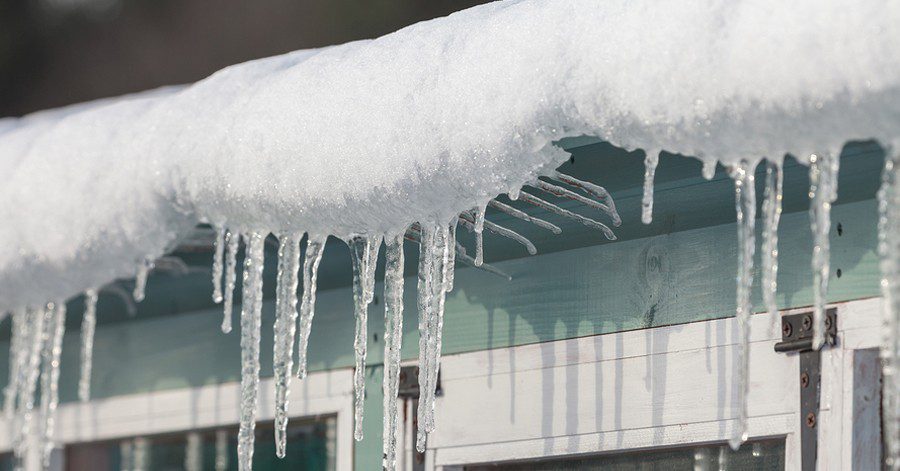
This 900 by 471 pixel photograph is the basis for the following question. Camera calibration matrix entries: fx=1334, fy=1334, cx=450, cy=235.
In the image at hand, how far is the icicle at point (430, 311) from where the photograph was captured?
10.5ft

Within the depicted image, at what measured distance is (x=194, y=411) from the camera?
455cm

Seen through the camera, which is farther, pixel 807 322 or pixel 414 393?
pixel 414 393

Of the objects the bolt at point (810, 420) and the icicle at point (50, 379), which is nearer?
the bolt at point (810, 420)

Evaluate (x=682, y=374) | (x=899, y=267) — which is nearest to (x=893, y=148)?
(x=899, y=267)

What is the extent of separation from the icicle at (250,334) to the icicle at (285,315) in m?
0.06

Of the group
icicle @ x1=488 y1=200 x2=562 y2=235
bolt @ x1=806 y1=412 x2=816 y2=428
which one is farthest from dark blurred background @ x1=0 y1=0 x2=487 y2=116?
bolt @ x1=806 y1=412 x2=816 y2=428

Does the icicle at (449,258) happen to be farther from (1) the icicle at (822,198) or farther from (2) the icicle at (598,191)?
(1) the icicle at (822,198)

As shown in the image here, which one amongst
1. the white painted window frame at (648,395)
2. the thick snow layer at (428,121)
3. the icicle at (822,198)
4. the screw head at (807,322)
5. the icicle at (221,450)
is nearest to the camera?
the thick snow layer at (428,121)

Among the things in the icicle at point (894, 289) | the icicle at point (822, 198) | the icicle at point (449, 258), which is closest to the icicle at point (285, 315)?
the icicle at point (449, 258)

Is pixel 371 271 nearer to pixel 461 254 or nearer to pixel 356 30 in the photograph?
pixel 461 254

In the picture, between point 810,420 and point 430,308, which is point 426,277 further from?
point 810,420

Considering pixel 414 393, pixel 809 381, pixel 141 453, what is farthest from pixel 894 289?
pixel 141 453

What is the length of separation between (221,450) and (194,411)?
0.16 meters

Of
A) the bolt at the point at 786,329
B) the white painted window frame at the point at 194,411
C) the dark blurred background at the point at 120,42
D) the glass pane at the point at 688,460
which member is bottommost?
the glass pane at the point at 688,460
